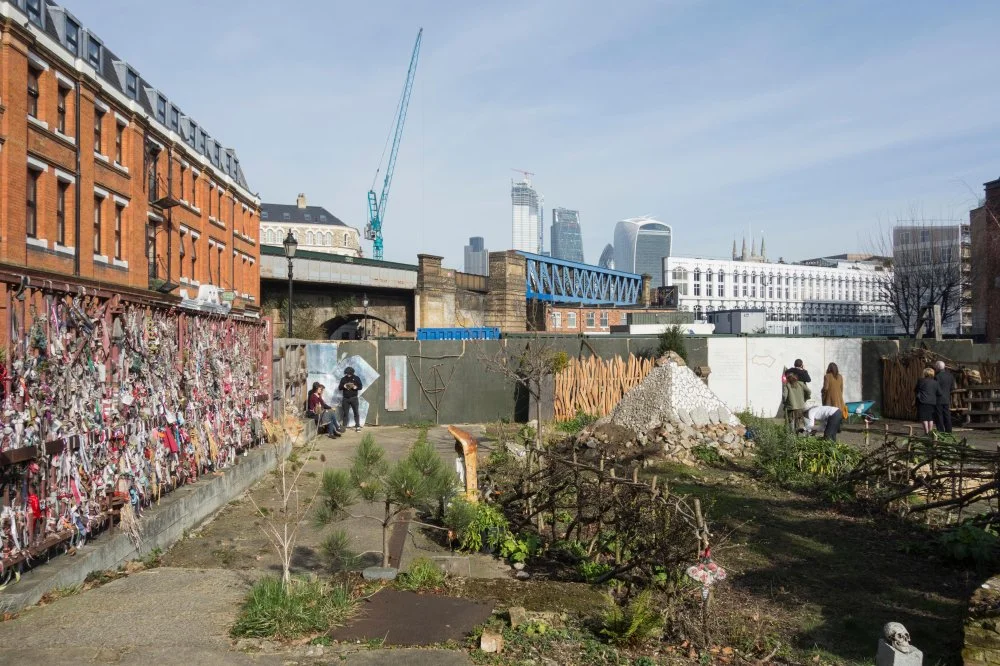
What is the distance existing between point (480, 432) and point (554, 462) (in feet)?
36.6

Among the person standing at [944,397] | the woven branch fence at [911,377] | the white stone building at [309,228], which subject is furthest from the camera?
the white stone building at [309,228]

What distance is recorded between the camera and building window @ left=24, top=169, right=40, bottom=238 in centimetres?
2264

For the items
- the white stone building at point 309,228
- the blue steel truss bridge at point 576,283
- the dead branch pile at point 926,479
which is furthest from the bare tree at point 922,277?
the white stone building at point 309,228

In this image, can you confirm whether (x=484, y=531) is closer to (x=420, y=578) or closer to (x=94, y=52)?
(x=420, y=578)

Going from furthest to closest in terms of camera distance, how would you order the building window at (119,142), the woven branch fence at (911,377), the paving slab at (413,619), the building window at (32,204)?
the building window at (119,142)
the building window at (32,204)
the woven branch fence at (911,377)
the paving slab at (413,619)

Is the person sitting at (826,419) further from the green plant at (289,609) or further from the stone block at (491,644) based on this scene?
the green plant at (289,609)

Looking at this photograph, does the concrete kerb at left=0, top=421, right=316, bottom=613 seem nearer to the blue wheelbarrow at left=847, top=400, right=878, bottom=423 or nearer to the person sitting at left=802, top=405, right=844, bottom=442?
the person sitting at left=802, top=405, right=844, bottom=442

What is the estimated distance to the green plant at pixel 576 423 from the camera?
19.4m

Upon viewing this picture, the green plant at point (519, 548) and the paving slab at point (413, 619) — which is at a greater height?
the paving slab at point (413, 619)

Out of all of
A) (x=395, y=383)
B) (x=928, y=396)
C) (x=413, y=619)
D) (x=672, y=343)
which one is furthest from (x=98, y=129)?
(x=928, y=396)

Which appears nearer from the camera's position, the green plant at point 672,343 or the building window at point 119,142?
the green plant at point 672,343

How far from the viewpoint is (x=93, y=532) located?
7.46 meters

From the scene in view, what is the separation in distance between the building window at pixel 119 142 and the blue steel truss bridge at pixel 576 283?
2687cm

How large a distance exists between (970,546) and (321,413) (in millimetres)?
14166
